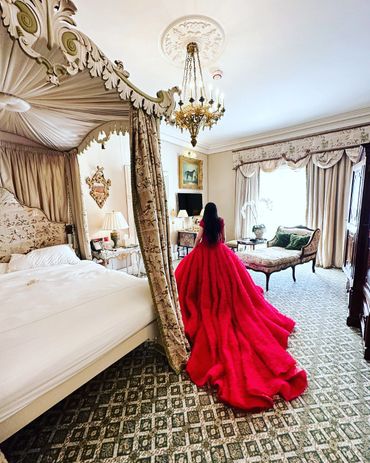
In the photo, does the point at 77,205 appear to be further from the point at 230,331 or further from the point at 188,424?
the point at 188,424

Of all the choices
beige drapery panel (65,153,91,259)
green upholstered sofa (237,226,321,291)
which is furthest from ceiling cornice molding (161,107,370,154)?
beige drapery panel (65,153,91,259)

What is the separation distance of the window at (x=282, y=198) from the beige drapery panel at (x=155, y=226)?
4328 millimetres

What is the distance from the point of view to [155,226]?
1.65m

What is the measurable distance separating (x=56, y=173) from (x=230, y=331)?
3.27 metres

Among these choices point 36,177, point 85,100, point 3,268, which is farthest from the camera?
point 36,177

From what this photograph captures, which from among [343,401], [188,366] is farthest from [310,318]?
[188,366]

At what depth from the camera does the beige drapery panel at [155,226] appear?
1.60 metres

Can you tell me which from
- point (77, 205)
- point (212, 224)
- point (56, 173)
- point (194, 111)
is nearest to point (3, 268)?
point (77, 205)

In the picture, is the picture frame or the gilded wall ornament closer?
the picture frame

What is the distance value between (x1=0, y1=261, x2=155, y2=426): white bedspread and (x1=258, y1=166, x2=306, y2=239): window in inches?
170

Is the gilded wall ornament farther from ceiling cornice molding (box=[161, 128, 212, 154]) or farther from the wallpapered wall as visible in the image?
ceiling cornice molding (box=[161, 128, 212, 154])

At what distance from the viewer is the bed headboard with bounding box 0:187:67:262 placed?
107 inches

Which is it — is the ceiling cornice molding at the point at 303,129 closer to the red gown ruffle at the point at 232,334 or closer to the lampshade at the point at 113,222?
the lampshade at the point at 113,222

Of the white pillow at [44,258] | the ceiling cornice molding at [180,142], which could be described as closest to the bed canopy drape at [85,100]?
the white pillow at [44,258]
